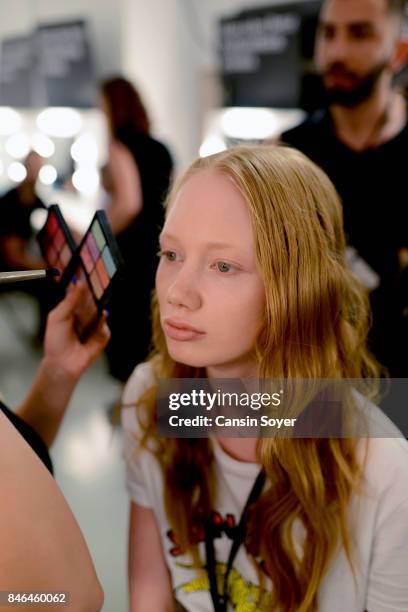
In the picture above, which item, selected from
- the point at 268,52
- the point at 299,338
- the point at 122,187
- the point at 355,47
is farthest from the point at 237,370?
the point at 268,52

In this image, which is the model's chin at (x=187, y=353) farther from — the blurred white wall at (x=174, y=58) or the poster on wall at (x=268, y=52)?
the blurred white wall at (x=174, y=58)

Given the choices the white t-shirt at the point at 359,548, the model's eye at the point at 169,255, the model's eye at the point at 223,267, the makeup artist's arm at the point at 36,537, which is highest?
the model's eye at the point at 223,267

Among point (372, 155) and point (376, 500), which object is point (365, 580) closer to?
point (376, 500)

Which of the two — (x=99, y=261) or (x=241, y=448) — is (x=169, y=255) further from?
(x=241, y=448)

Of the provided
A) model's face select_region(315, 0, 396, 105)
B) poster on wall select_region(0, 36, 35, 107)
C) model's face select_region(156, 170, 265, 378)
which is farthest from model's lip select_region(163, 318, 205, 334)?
model's face select_region(315, 0, 396, 105)

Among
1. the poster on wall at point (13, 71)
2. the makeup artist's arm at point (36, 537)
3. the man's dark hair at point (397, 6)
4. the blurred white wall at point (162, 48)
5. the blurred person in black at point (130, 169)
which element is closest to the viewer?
the makeup artist's arm at point (36, 537)

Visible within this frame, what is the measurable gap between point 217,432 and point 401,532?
0.21 metres

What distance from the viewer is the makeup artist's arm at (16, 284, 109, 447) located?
0.66 metres

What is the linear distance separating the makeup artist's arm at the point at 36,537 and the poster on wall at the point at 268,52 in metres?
2.28

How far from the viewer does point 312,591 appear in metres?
0.56

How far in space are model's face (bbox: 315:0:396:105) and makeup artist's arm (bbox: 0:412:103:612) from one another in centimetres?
98

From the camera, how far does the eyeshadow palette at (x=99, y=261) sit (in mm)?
500

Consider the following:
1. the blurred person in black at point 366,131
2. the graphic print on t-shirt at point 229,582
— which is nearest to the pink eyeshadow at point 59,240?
the graphic print on t-shirt at point 229,582

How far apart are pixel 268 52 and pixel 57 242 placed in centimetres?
210
